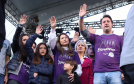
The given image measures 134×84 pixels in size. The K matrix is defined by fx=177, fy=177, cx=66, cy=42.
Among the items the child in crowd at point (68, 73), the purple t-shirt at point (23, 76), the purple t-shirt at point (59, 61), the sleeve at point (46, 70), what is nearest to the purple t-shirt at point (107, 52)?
the child in crowd at point (68, 73)

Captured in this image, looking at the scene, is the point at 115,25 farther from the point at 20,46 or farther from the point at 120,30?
the point at 20,46

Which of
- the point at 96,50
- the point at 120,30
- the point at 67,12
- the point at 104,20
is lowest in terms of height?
the point at 96,50

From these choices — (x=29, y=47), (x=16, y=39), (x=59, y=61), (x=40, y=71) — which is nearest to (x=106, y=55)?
(x=59, y=61)

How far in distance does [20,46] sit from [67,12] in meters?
7.92

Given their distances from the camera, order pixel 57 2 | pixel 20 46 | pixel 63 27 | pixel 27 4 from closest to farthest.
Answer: pixel 20 46 < pixel 27 4 < pixel 57 2 < pixel 63 27

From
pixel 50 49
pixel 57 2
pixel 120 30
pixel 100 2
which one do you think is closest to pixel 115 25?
pixel 120 30

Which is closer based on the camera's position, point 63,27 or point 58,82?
point 58,82

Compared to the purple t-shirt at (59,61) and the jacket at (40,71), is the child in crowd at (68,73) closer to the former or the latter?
the purple t-shirt at (59,61)

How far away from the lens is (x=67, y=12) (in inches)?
415

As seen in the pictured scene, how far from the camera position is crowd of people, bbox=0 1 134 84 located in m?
2.35

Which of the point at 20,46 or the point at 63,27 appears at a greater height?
the point at 63,27

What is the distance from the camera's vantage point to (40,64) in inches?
109

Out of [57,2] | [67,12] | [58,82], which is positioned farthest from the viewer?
[67,12]

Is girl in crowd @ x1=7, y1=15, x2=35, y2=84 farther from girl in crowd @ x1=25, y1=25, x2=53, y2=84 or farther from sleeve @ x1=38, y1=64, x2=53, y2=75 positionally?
sleeve @ x1=38, y1=64, x2=53, y2=75
